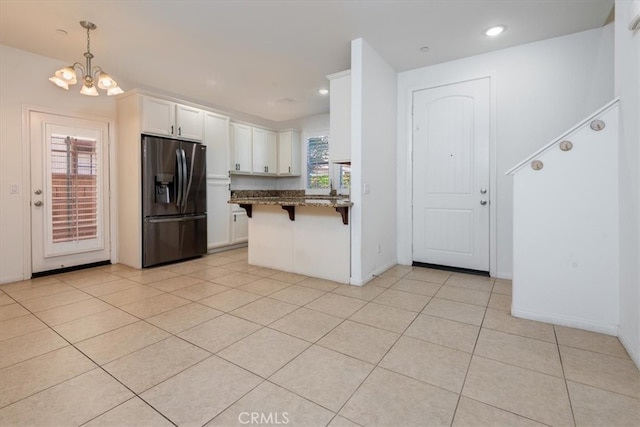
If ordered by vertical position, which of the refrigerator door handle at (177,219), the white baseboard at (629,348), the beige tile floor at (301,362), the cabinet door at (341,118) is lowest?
the beige tile floor at (301,362)

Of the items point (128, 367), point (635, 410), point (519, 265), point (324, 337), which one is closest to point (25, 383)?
point (128, 367)

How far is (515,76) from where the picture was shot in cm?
342

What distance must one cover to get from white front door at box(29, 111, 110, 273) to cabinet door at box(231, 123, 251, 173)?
1984mm

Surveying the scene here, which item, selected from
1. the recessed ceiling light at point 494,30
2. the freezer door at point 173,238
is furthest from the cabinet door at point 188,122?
the recessed ceiling light at point 494,30

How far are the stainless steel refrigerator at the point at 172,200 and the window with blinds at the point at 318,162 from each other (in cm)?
239

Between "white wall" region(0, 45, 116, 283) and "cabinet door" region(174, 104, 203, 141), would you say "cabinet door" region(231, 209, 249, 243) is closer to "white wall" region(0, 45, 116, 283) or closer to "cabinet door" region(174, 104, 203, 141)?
"cabinet door" region(174, 104, 203, 141)

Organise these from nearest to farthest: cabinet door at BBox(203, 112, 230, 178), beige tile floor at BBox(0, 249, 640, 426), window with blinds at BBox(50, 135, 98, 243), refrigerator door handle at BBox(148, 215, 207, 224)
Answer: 1. beige tile floor at BBox(0, 249, 640, 426)
2. window with blinds at BBox(50, 135, 98, 243)
3. refrigerator door handle at BBox(148, 215, 207, 224)
4. cabinet door at BBox(203, 112, 230, 178)

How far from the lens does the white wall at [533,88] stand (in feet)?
10.1

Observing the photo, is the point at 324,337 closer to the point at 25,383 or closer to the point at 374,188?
the point at 25,383

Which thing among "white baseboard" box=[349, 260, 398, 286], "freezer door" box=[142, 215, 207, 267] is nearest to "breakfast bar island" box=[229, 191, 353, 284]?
"white baseboard" box=[349, 260, 398, 286]

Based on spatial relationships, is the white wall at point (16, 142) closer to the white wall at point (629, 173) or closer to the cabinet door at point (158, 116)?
the cabinet door at point (158, 116)

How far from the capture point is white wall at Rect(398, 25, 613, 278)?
3.09 meters

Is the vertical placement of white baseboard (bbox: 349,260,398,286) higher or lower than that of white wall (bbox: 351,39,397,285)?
lower

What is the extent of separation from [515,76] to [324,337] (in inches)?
139
